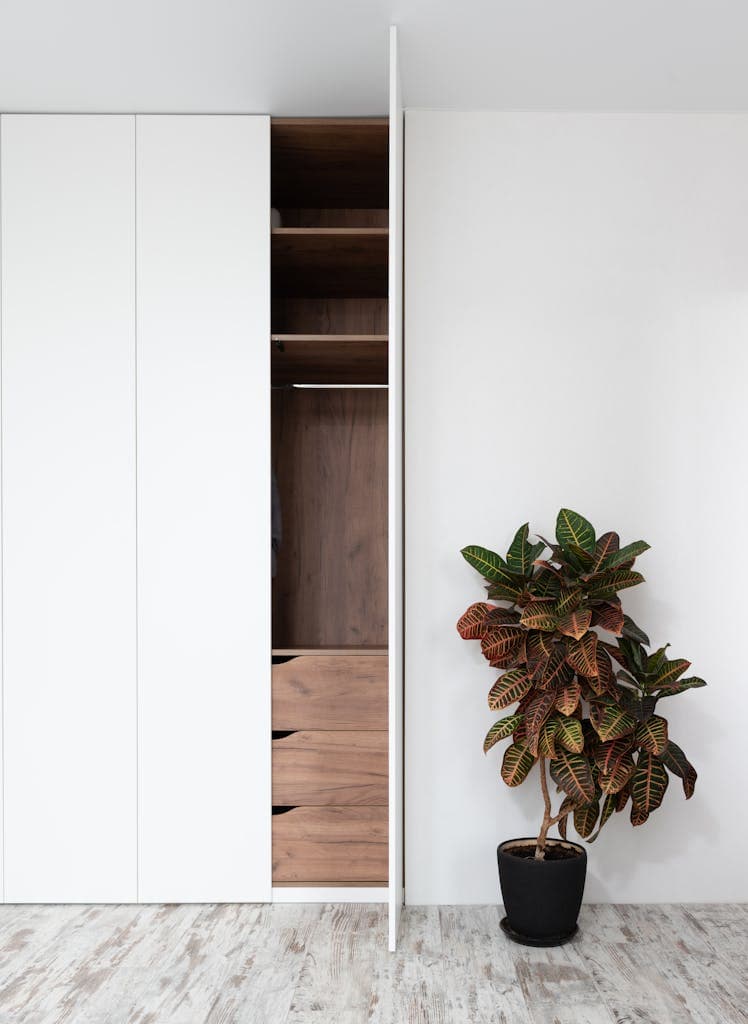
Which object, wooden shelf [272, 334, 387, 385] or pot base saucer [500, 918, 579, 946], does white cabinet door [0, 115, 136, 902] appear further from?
pot base saucer [500, 918, 579, 946]

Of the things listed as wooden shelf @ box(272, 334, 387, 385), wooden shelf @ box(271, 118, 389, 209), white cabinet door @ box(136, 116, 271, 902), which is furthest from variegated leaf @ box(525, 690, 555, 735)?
wooden shelf @ box(271, 118, 389, 209)

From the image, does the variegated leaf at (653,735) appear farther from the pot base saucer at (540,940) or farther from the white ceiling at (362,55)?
the white ceiling at (362,55)

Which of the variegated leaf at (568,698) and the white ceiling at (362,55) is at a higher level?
the white ceiling at (362,55)

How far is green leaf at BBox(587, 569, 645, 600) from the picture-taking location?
104 inches

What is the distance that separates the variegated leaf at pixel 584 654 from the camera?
2.52 meters

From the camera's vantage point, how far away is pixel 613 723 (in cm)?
256

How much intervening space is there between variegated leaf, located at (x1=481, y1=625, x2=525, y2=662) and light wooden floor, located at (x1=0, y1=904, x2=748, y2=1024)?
870 mm

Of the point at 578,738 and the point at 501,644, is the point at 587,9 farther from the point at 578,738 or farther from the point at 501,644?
the point at 578,738

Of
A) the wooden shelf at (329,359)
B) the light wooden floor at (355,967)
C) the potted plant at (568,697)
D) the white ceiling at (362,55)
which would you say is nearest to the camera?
the light wooden floor at (355,967)

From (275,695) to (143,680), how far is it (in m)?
0.45

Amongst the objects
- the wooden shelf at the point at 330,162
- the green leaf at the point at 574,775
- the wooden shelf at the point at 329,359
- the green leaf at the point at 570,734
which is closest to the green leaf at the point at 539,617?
the green leaf at the point at 570,734

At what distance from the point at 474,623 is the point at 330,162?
1718mm

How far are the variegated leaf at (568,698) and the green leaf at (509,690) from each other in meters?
0.10

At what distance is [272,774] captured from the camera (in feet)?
9.91
